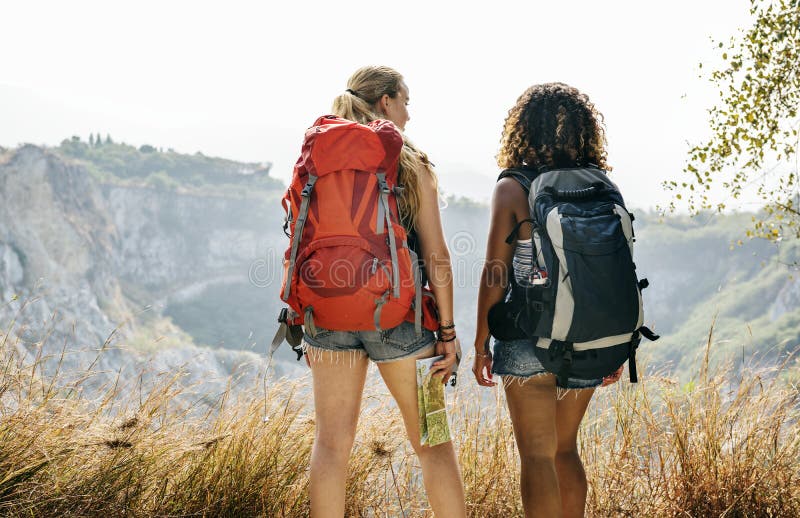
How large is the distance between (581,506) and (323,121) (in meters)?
1.13

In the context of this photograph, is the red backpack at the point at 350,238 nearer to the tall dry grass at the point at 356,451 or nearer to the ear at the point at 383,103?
the ear at the point at 383,103

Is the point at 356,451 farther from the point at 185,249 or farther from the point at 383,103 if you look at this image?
the point at 185,249

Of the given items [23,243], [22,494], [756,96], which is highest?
[23,243]

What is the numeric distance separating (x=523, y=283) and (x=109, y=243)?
66.7 metres

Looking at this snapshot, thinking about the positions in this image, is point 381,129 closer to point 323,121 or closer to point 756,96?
point 323,121

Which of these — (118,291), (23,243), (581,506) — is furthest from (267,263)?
(118,291)

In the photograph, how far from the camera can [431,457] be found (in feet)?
4.80

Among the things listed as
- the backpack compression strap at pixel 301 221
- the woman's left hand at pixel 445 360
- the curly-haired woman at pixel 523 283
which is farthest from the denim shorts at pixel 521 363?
the backpack compression strap at pixel 301 221

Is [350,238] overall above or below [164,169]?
below

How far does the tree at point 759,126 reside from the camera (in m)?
2.54

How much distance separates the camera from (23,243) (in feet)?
169

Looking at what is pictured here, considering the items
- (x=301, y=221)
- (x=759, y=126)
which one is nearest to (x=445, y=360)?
(x=301, y=221)

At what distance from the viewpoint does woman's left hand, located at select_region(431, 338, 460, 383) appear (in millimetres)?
1461

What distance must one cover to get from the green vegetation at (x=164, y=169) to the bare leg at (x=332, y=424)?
71.2m
